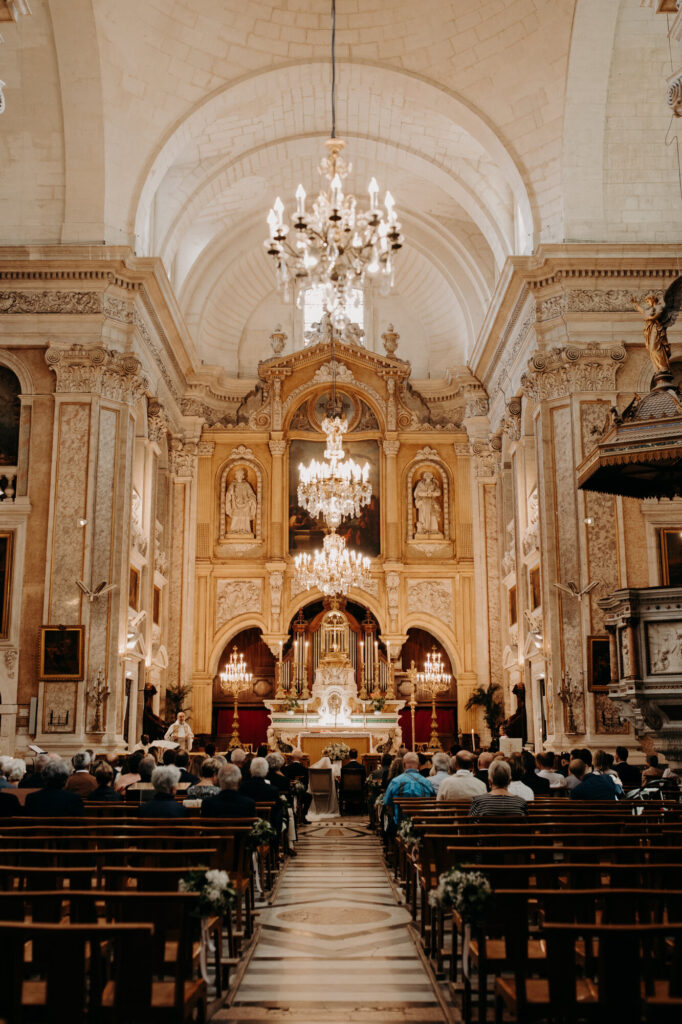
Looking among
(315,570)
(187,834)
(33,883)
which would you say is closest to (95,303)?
(315,570)

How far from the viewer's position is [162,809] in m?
7.94

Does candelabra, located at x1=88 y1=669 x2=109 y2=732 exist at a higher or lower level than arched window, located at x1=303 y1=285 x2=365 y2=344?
lower

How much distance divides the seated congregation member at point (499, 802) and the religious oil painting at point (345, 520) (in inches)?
732

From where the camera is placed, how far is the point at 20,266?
736 inches

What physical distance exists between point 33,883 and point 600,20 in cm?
1777

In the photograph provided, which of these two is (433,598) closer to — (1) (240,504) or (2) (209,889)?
(1) (240,504)

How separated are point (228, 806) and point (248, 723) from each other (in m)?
18.3

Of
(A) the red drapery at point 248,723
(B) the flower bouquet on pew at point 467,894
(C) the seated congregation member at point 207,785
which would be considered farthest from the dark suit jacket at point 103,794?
(A) the red drapery at point 248,723

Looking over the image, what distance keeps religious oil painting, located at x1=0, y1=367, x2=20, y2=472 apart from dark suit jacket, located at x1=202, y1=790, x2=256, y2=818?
38.6ft

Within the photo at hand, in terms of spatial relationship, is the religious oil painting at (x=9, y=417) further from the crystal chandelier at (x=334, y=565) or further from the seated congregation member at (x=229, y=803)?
the seated congregation member at (x=229, y=803)

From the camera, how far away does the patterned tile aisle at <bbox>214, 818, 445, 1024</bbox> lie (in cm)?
569

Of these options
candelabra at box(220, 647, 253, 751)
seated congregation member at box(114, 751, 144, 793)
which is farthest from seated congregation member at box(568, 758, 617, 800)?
candelabra at box(220, 647, 253, 751)

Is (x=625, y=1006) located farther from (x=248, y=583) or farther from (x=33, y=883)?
(x=248, y=583)

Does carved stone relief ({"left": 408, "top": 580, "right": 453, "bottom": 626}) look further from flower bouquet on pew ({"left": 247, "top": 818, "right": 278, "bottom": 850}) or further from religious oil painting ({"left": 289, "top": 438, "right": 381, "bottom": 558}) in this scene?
flower bouquet on pew ({"left": 247, "top": 818, "right": 278, "bottom": 850})
